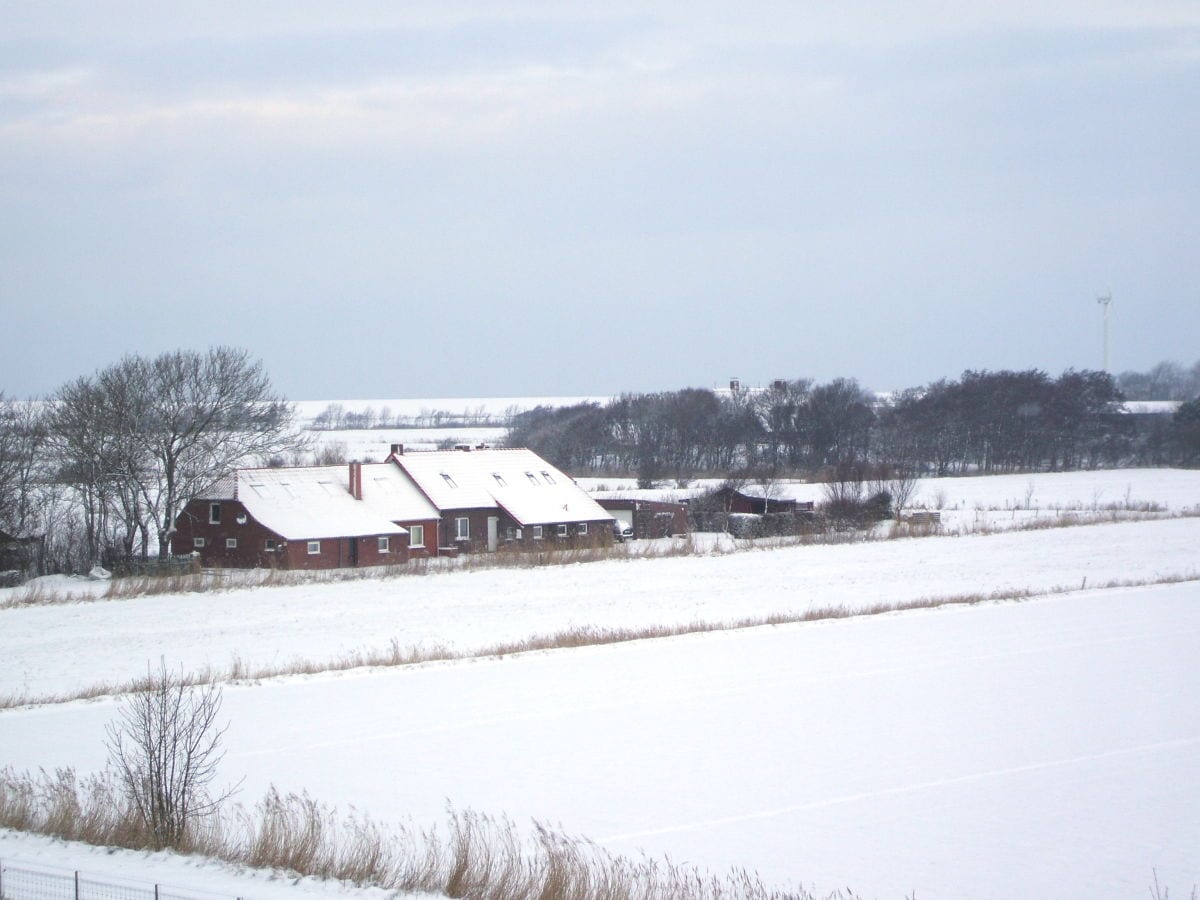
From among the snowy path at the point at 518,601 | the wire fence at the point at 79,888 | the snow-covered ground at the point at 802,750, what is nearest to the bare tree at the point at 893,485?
the snowy path at the point at 518,601

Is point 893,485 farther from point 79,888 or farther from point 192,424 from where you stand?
point 79,888

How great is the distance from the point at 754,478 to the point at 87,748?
53.6 m

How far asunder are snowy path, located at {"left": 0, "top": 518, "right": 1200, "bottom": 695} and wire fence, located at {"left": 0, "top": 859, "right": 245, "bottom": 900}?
12796 mm

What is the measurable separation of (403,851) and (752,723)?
7262 mm

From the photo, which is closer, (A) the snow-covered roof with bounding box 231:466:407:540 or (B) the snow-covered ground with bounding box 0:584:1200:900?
(B) the snow-covered ground with bounding box 0:584:1200:900

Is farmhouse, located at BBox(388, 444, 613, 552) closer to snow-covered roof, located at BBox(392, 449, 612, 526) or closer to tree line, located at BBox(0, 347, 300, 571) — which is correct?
snow-covered roof, located at BBox(392, 449, 612, 526)

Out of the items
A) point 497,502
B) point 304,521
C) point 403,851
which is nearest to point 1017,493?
point 497,502

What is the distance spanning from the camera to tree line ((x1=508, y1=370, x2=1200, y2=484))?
88.5 metres

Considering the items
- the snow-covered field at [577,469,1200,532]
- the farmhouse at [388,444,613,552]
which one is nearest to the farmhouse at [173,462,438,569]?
the farmhouse at [388,444,613,552]

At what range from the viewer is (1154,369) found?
13762cm

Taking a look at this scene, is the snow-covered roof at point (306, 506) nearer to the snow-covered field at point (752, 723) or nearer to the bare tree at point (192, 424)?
the bare tree at point (192, 424)

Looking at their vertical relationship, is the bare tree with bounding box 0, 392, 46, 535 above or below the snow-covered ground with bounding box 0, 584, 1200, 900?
above

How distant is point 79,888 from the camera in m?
7.63

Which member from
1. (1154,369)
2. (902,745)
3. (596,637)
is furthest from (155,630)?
(1154,369)
